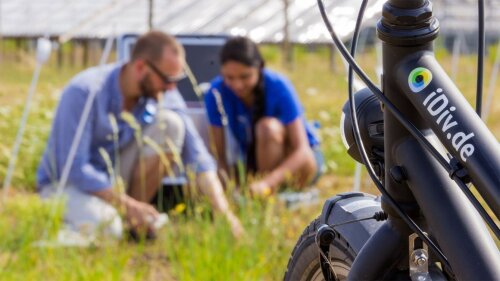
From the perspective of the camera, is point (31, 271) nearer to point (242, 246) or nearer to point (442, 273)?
point (242, 246)

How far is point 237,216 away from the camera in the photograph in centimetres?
385

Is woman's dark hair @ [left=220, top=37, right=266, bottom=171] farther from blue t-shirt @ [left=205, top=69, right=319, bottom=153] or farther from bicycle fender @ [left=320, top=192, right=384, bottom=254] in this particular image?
bicycle fender @ [left=320, top=192, right=384, bottom=254]

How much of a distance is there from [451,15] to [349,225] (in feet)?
64.9

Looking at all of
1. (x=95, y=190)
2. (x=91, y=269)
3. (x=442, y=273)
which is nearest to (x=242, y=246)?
(x=91, y=269)

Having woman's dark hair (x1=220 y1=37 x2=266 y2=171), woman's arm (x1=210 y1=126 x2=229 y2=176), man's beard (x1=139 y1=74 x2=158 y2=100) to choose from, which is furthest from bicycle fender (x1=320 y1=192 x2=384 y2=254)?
woman's arm (x1=210 y1=126 x2=229 y2=176)

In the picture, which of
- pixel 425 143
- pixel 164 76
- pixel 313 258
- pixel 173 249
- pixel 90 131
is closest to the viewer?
pixel 425 143

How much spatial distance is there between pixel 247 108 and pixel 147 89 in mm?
700

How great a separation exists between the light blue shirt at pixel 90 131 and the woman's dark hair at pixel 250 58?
527 millimetres

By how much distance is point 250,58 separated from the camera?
4.71 metres

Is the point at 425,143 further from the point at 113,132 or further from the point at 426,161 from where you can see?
the point at 113,132

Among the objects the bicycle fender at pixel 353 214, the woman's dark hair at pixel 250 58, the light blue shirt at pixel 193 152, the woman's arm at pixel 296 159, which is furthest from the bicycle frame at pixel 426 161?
the woman's dark hair at pixel 250 58

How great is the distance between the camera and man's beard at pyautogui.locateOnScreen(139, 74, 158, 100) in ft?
14.3

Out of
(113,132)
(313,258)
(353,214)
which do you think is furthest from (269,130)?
(353,214)

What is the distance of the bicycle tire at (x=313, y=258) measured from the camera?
5.45 ft
